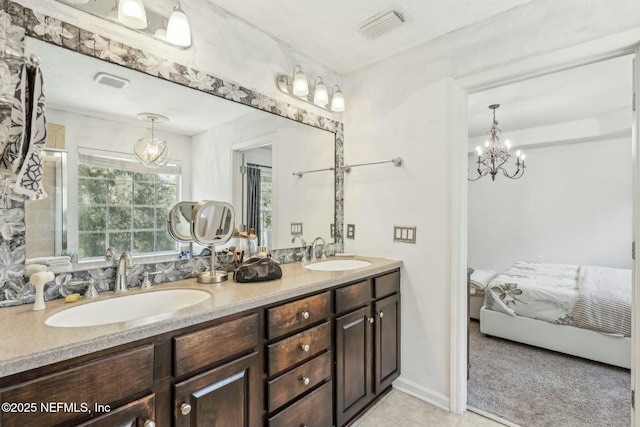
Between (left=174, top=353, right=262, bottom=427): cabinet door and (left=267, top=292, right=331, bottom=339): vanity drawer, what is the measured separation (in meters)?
0.14

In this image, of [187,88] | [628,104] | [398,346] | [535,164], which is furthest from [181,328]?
[535,164]

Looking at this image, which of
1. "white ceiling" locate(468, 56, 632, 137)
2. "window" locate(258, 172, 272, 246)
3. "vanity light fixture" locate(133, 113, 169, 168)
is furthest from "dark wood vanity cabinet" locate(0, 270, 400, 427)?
"white ceiling" locate(468, 56, 632, 137)

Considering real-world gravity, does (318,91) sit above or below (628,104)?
below

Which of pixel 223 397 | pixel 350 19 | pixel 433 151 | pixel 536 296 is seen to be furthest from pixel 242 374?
pixel 536 296

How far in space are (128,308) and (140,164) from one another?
68cm

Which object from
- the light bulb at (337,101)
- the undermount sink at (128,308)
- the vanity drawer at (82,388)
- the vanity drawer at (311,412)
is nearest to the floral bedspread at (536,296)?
the vanity drawer at (311,412)

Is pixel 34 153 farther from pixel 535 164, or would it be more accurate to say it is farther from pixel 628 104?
pixel 535 164

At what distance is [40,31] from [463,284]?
2.44m

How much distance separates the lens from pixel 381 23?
6.20 feet

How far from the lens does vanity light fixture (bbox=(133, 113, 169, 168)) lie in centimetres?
149

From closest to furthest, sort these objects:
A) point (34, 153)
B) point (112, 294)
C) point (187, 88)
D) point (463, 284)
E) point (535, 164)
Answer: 1. point (34, 153)
2. point (112, 294)
3. point (187, 88)
4. point (463, 284)
5. point (535, 164)

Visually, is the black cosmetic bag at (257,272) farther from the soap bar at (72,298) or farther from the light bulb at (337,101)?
the light bulb at (337,101)

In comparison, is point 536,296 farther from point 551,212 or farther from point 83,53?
point 83,53

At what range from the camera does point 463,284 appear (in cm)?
195
